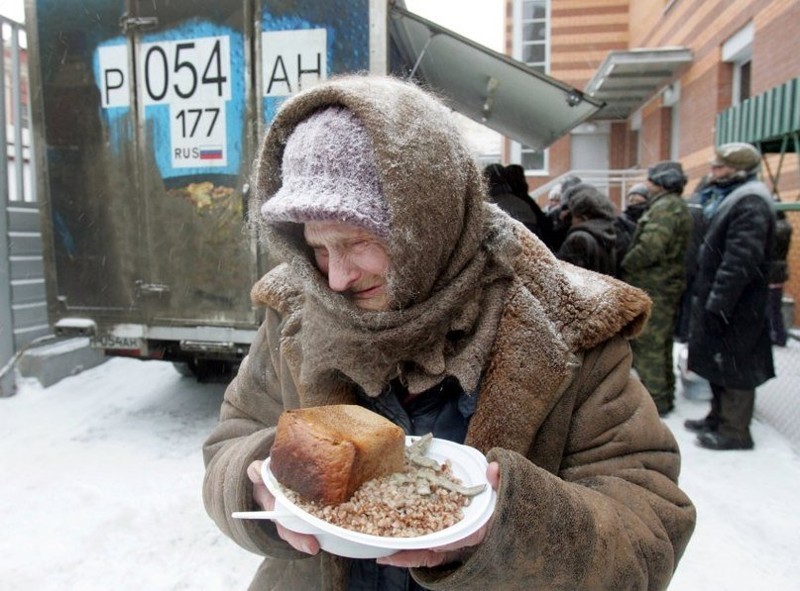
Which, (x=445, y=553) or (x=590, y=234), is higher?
(x=590, y=234)

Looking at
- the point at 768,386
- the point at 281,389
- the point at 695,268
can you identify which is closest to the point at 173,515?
the point at 281,389

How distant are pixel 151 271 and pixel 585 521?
425cm

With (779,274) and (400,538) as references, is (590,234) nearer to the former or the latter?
(779,274)

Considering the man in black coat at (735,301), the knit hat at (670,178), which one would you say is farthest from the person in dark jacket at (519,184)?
the man in black coat at (735,301)

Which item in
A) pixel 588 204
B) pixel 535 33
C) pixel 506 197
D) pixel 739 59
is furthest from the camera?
pixel 535 33

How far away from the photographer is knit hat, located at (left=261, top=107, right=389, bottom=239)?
1.32m

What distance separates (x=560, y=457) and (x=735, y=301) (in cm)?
385

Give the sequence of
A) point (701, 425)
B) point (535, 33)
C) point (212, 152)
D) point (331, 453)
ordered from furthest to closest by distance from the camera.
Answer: point (535, 33) → point (701, 425) → point (212, 152) → point (331, 453)

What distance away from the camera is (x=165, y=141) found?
4.62 meters

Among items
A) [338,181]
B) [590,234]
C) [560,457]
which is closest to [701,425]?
[590,234]

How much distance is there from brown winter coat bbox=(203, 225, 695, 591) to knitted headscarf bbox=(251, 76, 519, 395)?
73 millimetres

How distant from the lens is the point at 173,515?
12.3 ft

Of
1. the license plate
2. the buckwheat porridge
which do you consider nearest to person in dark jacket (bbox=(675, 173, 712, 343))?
the license plate

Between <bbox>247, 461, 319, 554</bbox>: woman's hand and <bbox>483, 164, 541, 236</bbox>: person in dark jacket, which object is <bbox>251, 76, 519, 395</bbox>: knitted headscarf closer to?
<bbox>247, 461, 319, 554</bbox>: woman's hand
